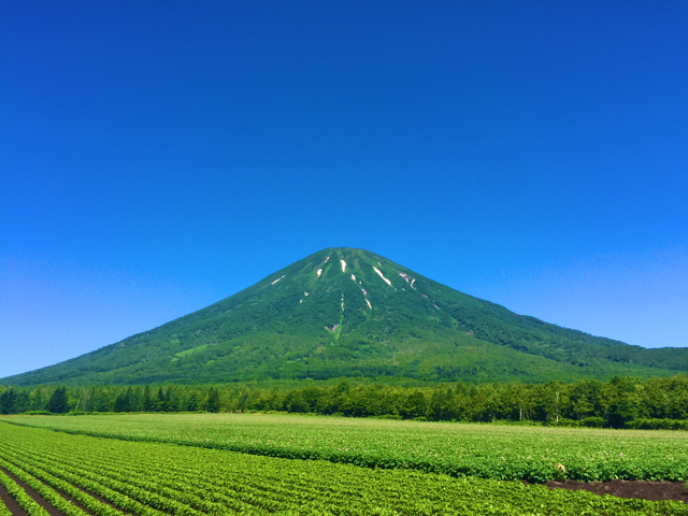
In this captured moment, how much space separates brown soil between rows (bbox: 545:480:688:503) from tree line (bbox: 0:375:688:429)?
54464 millimetres

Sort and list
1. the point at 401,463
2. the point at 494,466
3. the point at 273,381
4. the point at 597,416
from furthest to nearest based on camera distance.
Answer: the point at 273,381
the point at 597,416
the point at 401,463
the point at 494,466

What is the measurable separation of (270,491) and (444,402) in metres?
70.8

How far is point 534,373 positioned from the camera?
155500 millimetres

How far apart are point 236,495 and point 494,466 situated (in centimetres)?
1444

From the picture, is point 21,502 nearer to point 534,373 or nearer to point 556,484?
point 556,484

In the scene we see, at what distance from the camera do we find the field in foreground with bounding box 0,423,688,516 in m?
15.5

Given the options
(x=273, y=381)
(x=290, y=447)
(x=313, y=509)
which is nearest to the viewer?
(x=313, y=509)

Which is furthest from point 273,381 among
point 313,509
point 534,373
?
point 313,509

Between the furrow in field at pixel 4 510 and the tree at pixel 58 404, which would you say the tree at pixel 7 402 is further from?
the furrow in field at pixel 4 510

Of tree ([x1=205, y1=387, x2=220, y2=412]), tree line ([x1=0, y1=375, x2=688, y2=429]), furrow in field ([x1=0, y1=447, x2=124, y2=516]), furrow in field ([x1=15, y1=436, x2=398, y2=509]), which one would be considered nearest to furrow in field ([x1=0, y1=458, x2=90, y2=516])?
furrow in field ([x1=0, y1=447, x2=124, y2=516])

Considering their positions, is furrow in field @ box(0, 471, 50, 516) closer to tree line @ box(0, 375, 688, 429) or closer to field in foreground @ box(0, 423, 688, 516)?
field in foreground @ box(0, 423, 688, 516)

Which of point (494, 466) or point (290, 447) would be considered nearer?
point (494, 466)

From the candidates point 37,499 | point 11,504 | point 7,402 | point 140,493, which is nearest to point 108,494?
point 140,493

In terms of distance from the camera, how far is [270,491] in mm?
18594
